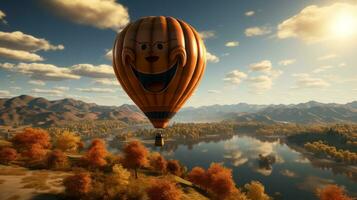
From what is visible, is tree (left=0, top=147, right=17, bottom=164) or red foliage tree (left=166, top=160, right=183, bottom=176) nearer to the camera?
tree (left=0, top=147, right=17, bottom=164)

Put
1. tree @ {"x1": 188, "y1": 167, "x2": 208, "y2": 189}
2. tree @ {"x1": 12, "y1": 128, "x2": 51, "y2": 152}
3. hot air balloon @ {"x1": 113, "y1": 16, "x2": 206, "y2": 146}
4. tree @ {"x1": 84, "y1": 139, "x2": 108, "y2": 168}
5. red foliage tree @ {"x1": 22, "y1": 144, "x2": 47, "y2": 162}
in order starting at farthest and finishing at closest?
tree @ {"x1": 12, "y1": 128, "x2": 51, "y2": 152} → tree @ {"x1": 188, "y1": 167, "x2": 208, "y2": 189} → tree @ {"x1": 84, "y1": 139, "x2": 108, "y2": 168} → red foliage tree @ {"x1": 22, "y1": 144, "x2": 47, "y2": 162} → hot air balloon @ {"x1": 113, "y1": 16, "x2": 206, "y2": 146}

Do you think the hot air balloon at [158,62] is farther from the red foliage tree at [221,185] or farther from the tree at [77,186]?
the red foliage tree at [221,185]

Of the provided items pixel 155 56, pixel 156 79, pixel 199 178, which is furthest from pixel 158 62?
pixel 199 178

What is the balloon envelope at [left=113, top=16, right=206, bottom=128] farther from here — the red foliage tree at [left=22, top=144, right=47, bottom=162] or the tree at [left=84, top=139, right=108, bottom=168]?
the red foliage tree at [left=22, top=144, right=47, bottom=162]

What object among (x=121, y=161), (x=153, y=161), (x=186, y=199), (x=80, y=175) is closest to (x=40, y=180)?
(x=80, y=175)

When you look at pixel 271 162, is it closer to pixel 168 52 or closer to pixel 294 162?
pixel 294 162

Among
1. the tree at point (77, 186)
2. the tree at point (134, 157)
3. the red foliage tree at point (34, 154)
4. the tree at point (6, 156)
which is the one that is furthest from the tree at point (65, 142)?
the tree at point (77, 186)

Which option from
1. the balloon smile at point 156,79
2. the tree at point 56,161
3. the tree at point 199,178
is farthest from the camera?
the tree at point 199,178

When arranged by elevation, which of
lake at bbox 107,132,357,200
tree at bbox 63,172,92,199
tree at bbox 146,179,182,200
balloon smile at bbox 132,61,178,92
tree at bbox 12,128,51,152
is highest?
balloon smile at bbox 132,61,178,92

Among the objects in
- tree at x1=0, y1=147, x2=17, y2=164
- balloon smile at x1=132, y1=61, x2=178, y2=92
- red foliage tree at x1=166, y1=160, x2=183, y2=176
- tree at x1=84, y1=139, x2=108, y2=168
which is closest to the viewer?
balloon smile at x1=132, y1=61, x2=178, y2=92

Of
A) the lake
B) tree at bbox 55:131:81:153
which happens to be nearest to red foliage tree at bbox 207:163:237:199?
the lake

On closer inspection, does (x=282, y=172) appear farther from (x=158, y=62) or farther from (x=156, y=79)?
(x=158, y=62)
